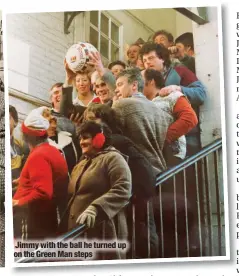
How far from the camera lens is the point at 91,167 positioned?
1.12 meters

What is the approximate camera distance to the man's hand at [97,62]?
3.75ft

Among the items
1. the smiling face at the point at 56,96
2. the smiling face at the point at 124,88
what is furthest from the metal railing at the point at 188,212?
the smiling face at the point at 56,96

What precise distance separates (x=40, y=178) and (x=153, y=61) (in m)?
0.48

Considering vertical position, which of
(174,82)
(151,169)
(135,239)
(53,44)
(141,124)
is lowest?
(135,239)

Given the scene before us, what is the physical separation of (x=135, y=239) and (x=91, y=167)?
0.24 m

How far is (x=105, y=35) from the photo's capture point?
114 cm

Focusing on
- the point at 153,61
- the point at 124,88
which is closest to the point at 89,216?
the point at 124,88

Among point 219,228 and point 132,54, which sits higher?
point 132,54

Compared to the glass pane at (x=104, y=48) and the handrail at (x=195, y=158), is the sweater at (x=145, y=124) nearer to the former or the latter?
the handrail at (x=195, y=158)

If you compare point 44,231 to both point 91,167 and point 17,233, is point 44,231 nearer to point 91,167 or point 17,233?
point 17,233

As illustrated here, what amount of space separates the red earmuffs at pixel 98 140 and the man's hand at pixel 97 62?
180 millimetres

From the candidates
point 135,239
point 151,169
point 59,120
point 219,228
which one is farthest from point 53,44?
point 219,228

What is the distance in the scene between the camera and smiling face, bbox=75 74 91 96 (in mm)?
1141

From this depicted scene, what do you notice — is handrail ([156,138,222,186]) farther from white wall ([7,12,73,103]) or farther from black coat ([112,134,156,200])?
white wall ([7,12,73,103])
